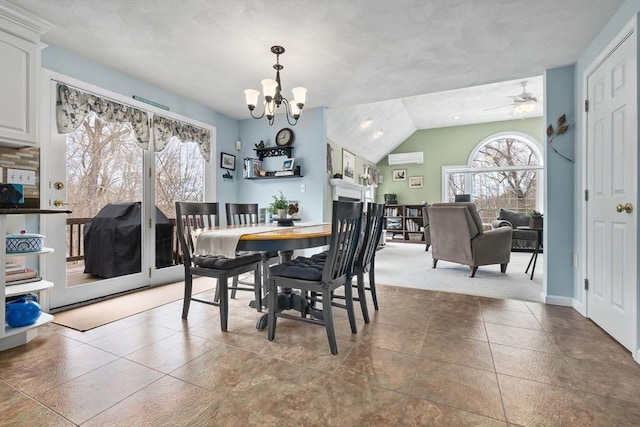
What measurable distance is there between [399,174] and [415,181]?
1.54ft

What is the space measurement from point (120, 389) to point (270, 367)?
73cm

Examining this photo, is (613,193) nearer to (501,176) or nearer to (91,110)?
(91,110)

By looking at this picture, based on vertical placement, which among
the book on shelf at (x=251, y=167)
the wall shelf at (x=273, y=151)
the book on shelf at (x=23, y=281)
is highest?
the wall shelf at (x=273, y=151)

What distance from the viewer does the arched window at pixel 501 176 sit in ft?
22.9

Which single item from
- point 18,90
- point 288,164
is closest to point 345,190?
point 288,164

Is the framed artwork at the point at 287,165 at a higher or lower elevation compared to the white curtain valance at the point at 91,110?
lower

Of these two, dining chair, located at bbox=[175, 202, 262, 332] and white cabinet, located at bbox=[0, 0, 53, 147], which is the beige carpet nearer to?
dining chair, located at bbox=[175, 202, 262, 332]

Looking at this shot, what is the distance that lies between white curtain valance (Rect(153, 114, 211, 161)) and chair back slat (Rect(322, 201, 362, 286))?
2.63m

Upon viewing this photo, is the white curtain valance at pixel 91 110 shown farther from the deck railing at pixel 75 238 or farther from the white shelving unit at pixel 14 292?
the white shelving unit at pixel 14 292

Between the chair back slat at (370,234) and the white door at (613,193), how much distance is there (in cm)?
155

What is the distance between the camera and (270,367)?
1682 millimetres

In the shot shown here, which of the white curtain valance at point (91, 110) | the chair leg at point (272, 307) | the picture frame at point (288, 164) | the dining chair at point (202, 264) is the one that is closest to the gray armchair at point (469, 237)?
the picture frame at point (288, 164)

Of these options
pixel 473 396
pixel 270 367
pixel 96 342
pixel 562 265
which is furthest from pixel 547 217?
pixel 96 342

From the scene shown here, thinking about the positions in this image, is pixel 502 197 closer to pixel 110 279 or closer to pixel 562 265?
pixel 562 265
